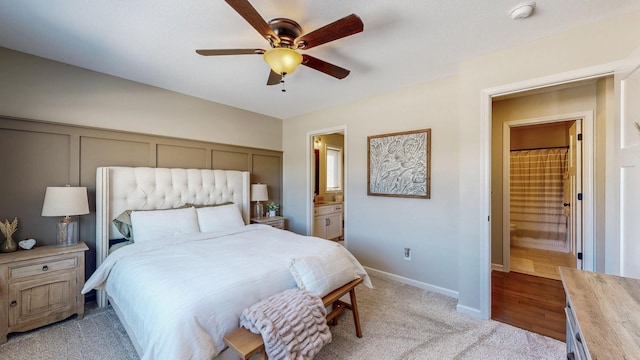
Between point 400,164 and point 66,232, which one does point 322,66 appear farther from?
point 66,232

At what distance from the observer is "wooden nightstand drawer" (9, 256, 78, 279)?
1.98 meters

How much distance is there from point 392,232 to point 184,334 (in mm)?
2602

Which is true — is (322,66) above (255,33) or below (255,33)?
below

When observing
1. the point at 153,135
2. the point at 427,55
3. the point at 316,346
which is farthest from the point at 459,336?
the point at 153,135

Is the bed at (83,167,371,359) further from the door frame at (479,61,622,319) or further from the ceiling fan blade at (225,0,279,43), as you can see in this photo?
the ceiling fan blade at (225,0,279,43)

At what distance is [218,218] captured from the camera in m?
3.07

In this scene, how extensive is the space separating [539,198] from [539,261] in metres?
1.37

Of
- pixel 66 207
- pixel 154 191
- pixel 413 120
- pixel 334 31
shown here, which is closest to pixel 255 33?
pixel 334 31

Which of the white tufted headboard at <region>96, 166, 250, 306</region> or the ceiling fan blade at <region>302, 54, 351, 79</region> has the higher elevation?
the ceiling fan blade at <region>302, 54, 351, 79</region>

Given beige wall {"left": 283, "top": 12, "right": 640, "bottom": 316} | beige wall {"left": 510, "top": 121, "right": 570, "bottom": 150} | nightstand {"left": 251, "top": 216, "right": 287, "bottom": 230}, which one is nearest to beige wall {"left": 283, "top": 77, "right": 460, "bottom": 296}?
beige wall {"left": 283, "top": 12, "right": 640, "bottom": 316}

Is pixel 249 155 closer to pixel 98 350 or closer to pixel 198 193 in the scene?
pixel 198 193

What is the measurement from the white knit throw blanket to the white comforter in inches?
5.3

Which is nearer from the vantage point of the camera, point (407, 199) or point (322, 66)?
point (322, 66)

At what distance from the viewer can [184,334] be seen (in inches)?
49.6
